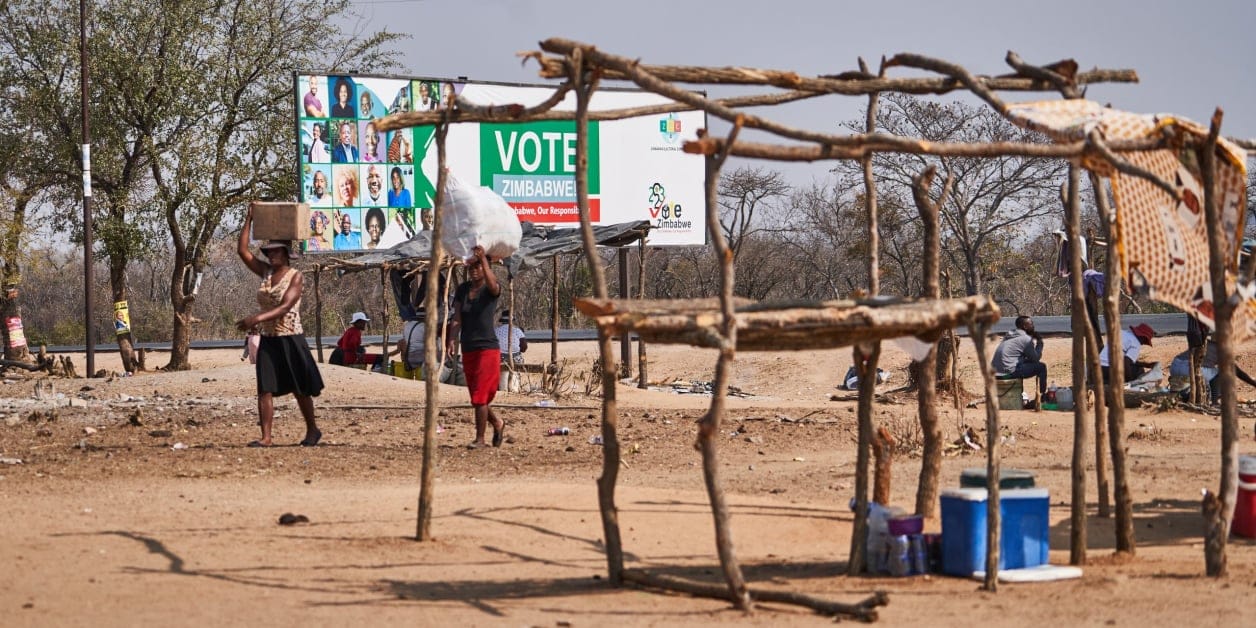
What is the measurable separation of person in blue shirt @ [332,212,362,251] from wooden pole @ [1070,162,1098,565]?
1368 cm

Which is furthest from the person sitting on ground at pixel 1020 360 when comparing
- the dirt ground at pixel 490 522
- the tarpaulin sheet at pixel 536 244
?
the tarpaulin sheet at pixel 536 244

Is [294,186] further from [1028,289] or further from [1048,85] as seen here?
[1028,289]

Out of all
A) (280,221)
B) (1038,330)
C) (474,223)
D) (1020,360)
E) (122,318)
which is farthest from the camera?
(1038,330)

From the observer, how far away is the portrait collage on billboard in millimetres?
18766

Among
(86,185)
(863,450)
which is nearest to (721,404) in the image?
(863,450)

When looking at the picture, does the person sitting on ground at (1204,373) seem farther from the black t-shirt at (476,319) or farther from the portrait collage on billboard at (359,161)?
the portrait collage on billboard at (359,161)

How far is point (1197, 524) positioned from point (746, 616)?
3.42 meters

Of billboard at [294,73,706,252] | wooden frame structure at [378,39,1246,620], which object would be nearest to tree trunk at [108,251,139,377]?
billboard at [294,73,706,252]

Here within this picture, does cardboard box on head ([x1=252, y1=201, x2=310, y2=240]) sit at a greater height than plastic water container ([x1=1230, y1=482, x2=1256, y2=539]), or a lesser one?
greater

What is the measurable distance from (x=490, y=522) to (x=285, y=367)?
3.13 meters

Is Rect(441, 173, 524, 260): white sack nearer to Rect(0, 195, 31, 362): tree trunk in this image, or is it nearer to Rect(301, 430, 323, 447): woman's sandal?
Rect(301, 430, 323, 447): woman's sandal

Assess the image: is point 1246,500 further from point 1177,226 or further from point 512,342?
point 512,342

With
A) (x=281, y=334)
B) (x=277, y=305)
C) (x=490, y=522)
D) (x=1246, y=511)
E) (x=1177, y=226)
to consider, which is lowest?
(x=490, y=522)

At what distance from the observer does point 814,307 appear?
5727mm
